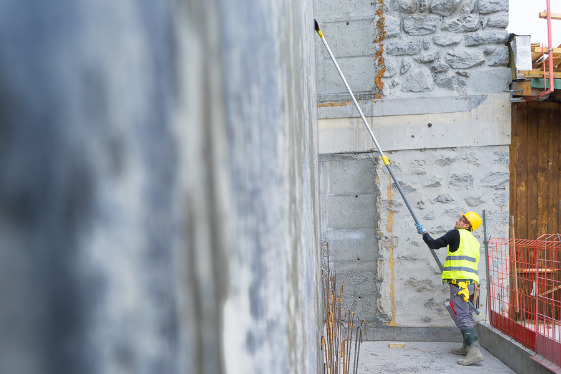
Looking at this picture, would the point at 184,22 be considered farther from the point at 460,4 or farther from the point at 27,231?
the point at 460,4

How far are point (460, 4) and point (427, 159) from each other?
147 centimetres

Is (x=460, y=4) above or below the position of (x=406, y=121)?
above

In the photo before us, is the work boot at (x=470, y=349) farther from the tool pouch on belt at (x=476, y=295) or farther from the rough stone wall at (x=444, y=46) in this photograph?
the rough stone wall at (x=444, y=46)

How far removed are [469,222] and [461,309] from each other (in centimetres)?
76

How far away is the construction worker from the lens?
14.3 feet

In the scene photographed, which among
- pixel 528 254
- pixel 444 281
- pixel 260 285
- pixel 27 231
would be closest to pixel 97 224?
pixel 27 231

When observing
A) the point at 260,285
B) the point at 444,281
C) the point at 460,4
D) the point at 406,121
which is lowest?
the point at 444,281

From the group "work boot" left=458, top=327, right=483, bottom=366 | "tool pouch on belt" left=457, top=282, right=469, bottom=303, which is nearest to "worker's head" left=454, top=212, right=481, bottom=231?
"tool pouch on belt" left=457, top=282, right=469, bottom=303

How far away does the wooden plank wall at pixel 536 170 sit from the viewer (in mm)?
4770

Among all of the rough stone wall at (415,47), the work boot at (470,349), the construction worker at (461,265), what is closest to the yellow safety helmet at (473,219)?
the construction worker at (461,265)

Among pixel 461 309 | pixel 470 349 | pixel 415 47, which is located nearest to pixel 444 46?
pixel 415 47

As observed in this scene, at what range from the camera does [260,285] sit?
0.74ft

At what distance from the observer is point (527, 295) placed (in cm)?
400

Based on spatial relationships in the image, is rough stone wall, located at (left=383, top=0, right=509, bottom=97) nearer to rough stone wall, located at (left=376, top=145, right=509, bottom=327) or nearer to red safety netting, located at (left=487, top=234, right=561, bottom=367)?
rough stone wall, located at (left=376, top=145, right=509, bottom=327)
